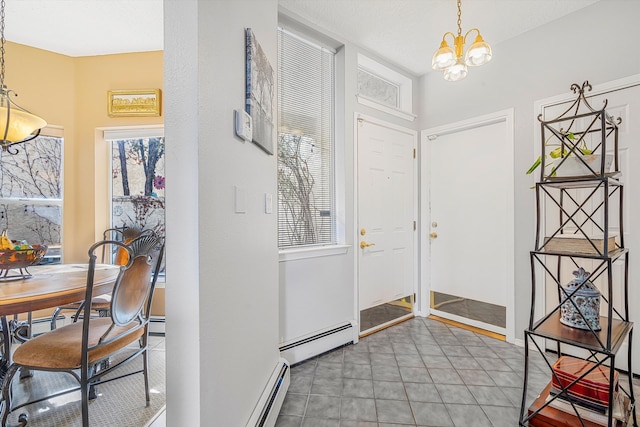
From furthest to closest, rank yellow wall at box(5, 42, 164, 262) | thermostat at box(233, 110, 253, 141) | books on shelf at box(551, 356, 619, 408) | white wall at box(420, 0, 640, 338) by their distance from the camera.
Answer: yellow wall at box(5, 42, 164, 262), white wall at box(420, 0, 640, 338), books on shelf at box(551, 356, 619, 408), thermostat at box(233, 110, 253, 141)

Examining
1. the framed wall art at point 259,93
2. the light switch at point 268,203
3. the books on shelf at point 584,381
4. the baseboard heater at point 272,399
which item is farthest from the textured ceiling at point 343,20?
the baseboard heater at point 272,399

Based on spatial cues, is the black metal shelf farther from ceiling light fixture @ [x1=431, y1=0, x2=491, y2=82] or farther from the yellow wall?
the yellow wall

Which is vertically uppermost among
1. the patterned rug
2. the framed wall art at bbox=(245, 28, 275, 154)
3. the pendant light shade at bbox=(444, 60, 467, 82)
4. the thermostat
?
the pendant light shade at bbox=(444, 60, 467, 82)

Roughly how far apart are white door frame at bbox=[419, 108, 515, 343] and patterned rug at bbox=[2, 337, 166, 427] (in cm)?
265

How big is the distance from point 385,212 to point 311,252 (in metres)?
1.03

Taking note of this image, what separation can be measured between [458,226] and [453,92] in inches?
54.0

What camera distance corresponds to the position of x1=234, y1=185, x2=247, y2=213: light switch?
3.99 ft

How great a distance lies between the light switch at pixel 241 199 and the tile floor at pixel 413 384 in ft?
3.99

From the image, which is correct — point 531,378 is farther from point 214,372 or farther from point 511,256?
point 214,372

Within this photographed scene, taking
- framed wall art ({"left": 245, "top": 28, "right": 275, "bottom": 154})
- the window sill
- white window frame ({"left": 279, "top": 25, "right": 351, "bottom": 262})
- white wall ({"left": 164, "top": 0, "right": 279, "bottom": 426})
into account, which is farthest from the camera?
white window frame ({"left": 279, "top": 25, "right": 351, "bottom": 262})

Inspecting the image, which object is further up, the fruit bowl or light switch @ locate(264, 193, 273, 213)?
light switch @ locate(264, 193, 273, 213)

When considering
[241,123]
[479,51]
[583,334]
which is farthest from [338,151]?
[583,334]

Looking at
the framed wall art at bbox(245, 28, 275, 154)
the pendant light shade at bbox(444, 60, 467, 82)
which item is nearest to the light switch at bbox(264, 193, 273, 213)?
the framed wall art at bbox(245, 28, 275, 154)

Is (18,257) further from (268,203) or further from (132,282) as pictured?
(268,203)
